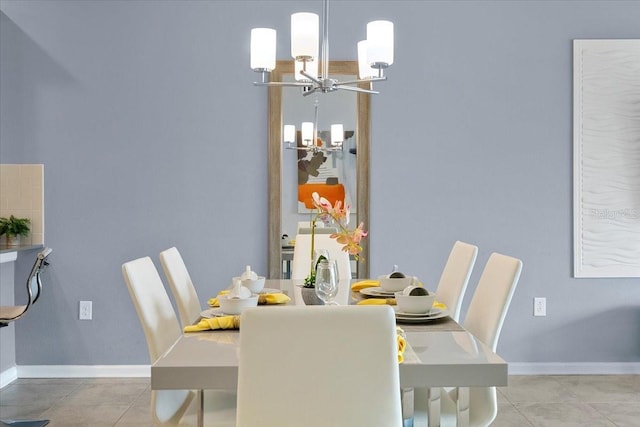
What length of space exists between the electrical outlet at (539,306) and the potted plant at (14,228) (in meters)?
3.31

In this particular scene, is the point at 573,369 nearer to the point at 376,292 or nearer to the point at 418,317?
the point at 376,292

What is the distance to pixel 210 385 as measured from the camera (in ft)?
5.51

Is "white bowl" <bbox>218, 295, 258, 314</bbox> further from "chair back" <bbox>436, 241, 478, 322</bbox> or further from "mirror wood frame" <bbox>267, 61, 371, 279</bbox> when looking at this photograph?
"mirror wood frame" <bbox>267, 61, 371, 279</bbox>

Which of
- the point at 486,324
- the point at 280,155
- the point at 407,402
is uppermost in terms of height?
Result: the point at 280,155

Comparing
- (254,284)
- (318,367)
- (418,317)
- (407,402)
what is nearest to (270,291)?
(254,284)

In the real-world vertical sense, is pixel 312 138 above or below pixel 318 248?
above

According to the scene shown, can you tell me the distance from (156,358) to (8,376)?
2.45m

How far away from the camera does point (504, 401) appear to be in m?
3.85

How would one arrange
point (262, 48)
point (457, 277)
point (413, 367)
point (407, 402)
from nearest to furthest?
point (413, 367), point (407, 402), point (262, 48), point (457, 277)

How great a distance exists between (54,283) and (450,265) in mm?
2645

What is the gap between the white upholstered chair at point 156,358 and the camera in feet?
7.29

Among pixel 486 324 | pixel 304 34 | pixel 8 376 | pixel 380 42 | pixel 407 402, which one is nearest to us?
pixel 407 402

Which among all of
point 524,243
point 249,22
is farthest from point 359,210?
point 249,22

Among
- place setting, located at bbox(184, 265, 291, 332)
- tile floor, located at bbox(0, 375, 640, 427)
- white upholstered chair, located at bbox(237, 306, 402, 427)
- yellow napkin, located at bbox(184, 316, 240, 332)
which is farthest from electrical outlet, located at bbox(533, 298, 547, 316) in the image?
white upholstered chair, located at bbox(237, 306, 402, 427)
